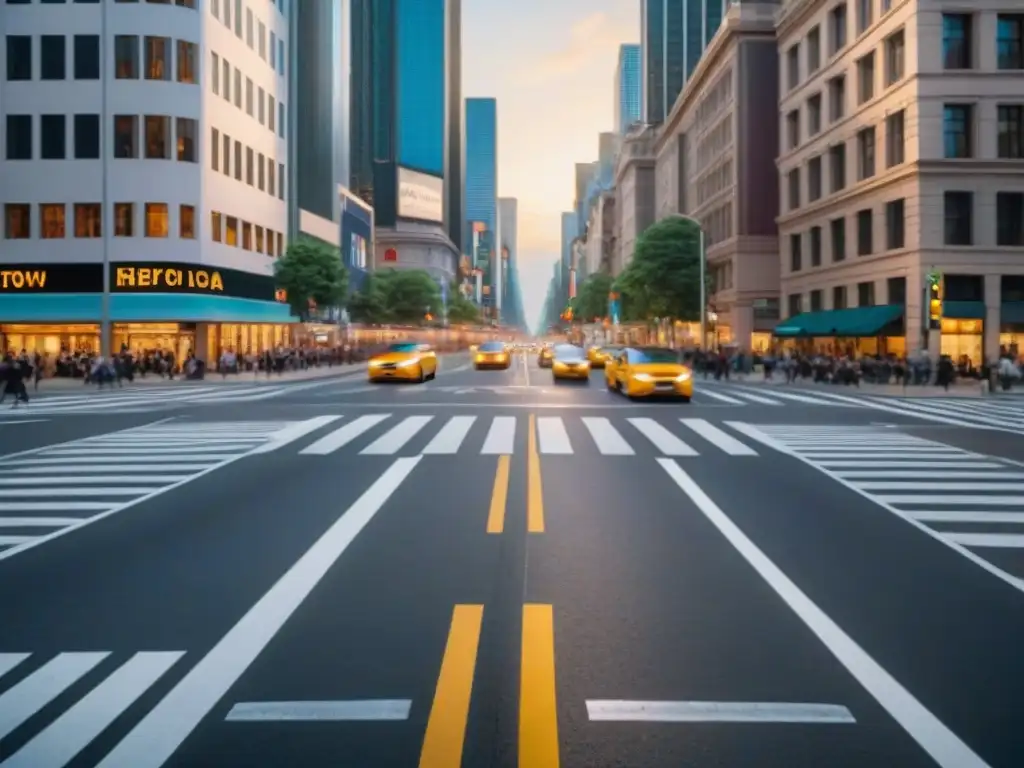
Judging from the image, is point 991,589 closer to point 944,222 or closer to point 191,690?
point 191,690

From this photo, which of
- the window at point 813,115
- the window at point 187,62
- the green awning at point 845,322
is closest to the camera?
the green awning at point 845,322

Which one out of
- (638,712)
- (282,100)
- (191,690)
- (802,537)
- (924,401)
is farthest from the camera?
(282,100)

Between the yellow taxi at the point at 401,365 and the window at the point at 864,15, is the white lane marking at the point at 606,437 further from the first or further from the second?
the window at the point at 864,15

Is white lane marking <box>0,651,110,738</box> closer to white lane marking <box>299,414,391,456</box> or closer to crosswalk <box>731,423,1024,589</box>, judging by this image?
crosswalk <box>731,423,1024,589</box>

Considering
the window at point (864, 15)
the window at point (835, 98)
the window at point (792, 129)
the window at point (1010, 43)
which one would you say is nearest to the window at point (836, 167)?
the window at point (835, 98)

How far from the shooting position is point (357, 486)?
1323 cm

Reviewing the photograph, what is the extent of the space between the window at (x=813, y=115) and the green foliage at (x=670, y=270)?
1441 centimetres

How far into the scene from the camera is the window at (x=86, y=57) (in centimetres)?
5153

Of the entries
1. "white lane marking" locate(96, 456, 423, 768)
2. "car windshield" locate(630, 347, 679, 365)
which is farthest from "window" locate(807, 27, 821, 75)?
"white lane marking" locate(96, 456, 423, 768)

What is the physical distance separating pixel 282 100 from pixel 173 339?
23.2 m

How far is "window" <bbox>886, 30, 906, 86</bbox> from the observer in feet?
156

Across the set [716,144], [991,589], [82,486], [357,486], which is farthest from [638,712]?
[716,144]

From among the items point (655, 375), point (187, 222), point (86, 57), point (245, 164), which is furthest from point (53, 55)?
point (655, 375)

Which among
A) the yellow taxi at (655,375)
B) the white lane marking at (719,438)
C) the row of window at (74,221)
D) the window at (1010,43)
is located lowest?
the white lane marking at (719,438)
